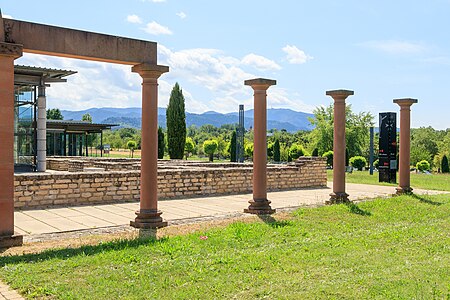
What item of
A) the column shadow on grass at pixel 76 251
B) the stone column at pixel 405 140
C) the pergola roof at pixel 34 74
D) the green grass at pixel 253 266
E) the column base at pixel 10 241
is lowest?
the green grass at pixel 253 266

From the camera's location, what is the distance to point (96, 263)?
5.85m

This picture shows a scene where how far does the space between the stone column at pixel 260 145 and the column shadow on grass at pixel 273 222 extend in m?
0.41

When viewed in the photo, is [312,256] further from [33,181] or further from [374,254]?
[33,181]

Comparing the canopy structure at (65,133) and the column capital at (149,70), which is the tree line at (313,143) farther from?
the column capital at (149,70)

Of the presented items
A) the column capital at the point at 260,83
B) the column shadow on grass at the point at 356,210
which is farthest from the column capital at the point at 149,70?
the column shadow on grass at the point at 356,210

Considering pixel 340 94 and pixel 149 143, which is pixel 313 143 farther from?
pixel 149 143

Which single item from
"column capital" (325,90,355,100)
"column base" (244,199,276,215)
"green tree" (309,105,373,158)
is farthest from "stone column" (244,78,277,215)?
"green tree" (309,105,373,158)

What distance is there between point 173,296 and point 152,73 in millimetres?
4797

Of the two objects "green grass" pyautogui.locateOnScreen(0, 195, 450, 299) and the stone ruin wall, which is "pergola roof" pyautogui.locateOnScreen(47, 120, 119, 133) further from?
"green grass" pyautogui.locateOnScreen(0, 195, 450, 299)

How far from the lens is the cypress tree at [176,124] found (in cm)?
4200

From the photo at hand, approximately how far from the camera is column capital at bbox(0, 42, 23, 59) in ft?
22.1

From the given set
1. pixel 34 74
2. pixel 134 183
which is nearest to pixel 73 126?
pixel 34 74

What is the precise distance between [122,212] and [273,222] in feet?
11.9

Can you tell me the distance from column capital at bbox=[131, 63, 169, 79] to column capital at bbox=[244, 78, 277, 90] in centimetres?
251
